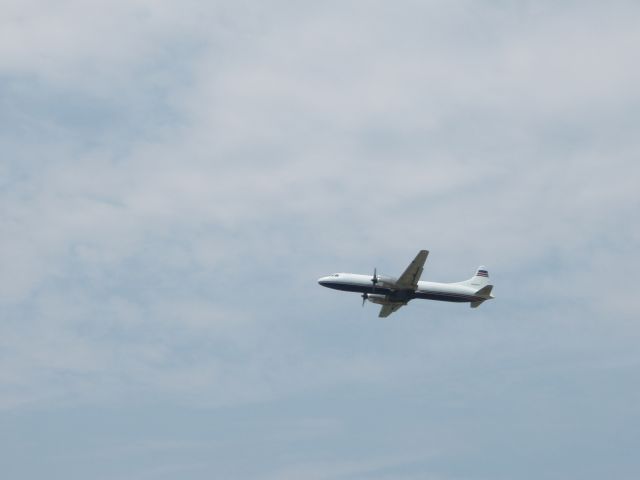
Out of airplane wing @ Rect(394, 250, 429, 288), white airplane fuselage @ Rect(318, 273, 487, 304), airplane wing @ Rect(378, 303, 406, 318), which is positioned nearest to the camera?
airplane wing @ Rect(394, 250, 429, 288)

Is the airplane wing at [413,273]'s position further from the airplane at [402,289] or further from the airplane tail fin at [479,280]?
the airplane tail fin at [479,280]

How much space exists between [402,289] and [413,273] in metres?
4.76

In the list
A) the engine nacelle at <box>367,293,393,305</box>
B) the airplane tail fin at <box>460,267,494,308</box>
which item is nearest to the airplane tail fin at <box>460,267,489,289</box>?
the airplane tail fin at <box>460,267,494,308</box>

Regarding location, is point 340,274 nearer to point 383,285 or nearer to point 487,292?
point 383,285

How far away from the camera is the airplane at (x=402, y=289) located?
164m

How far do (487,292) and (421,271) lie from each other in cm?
1403

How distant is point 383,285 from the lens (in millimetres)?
164125

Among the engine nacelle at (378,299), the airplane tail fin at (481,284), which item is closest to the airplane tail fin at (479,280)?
the airplane tail fin at (481,284)

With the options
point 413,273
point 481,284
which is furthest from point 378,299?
point 481,284

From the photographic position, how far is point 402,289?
540 ft

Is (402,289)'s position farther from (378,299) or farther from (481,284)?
(481,284)

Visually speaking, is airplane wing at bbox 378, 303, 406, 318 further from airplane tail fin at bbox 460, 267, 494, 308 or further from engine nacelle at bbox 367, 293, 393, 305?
airplane tail fin at bbox 460, 267, 494, 308

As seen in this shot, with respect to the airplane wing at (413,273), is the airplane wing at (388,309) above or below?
below

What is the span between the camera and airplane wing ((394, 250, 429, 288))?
6220 inches
